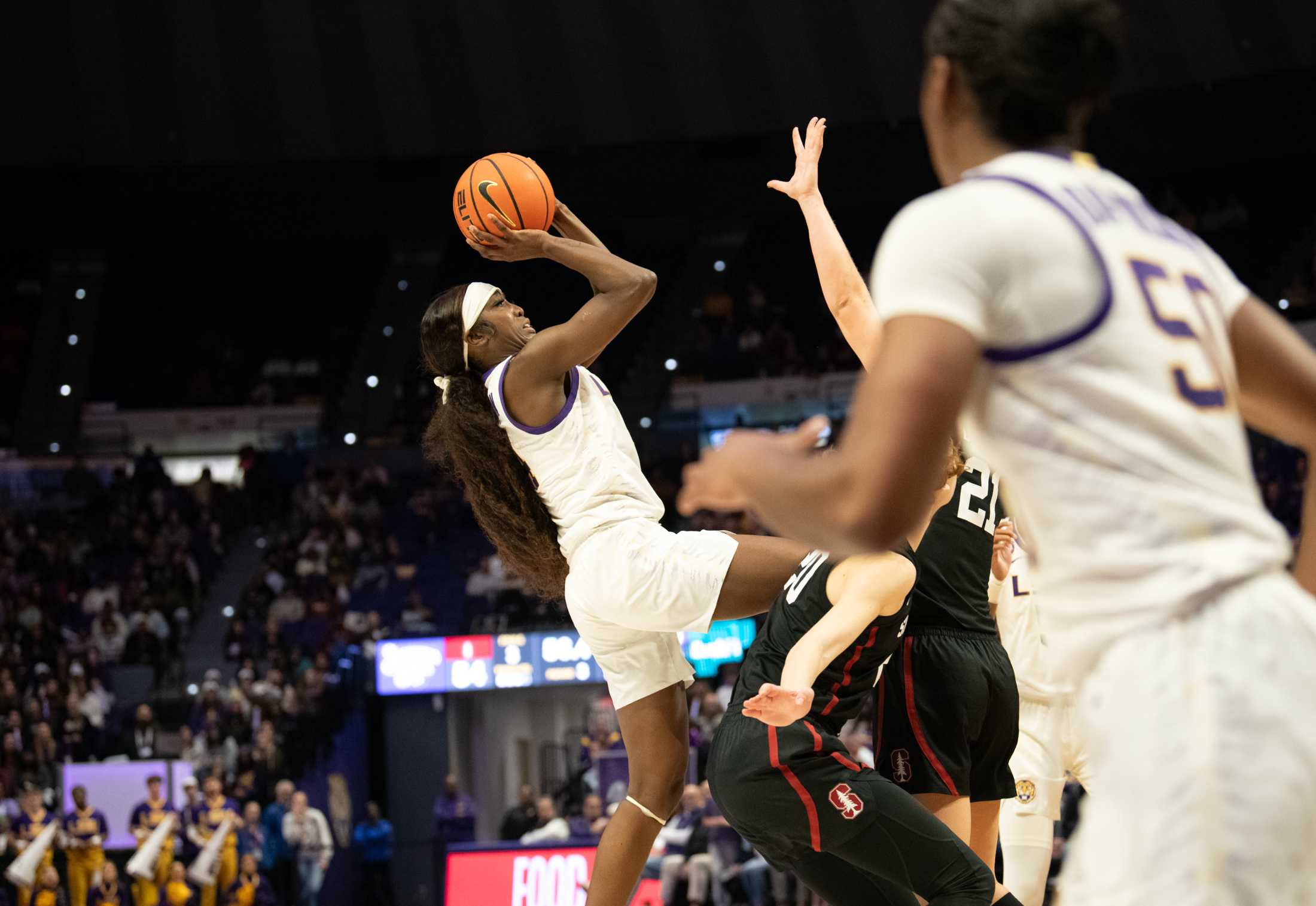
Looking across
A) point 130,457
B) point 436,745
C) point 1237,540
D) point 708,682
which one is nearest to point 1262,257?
point 708,682

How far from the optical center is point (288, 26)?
2147cm

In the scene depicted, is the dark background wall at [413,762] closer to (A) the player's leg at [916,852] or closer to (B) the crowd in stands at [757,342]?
(B) the crowd in stands at [757,342]

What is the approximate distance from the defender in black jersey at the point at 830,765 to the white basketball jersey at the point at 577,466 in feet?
2.25

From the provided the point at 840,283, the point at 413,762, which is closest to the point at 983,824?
the point at 840,283

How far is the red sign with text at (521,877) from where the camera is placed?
8758mm

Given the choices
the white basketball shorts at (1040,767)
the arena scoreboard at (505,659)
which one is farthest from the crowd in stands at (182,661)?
the white basketball shorts at (1040,767)

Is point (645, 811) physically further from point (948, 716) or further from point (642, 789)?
point (948, 716)

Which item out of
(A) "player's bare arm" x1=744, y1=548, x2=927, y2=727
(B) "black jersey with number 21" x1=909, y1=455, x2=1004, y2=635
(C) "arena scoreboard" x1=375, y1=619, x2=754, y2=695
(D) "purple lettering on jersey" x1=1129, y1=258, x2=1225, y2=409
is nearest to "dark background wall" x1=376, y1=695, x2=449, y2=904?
(C) "arena scoreboard" x1=375, y1=619, x2=754, y2=695

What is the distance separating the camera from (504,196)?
4.97 metres

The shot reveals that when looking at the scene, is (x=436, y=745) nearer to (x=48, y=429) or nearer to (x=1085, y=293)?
(x=48, y=429)

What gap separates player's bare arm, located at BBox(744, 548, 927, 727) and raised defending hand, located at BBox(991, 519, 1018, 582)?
107cm

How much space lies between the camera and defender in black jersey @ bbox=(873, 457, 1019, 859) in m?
4.50

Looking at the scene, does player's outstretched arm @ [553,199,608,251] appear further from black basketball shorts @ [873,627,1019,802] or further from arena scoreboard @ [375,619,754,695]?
arena scoreboard @ [375,619,754,695]

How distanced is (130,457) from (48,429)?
1.68 metres
